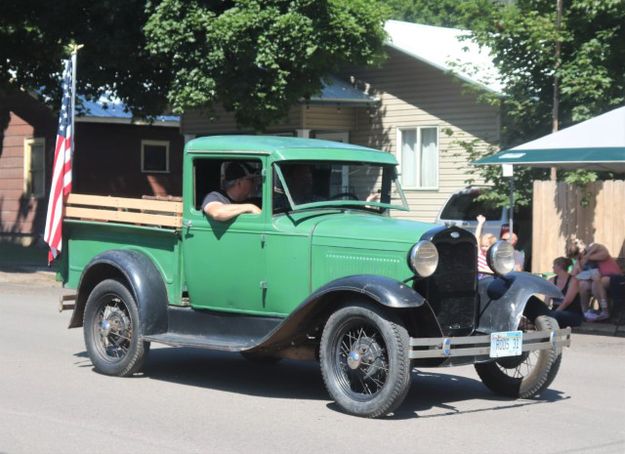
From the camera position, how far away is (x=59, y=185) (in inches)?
432

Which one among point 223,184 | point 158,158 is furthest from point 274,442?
point 158,158

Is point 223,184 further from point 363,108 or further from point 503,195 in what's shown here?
point 363,108

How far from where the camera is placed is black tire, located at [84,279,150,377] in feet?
31.2

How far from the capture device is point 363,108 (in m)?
26.1

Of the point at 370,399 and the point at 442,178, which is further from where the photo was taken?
the point at 442,178

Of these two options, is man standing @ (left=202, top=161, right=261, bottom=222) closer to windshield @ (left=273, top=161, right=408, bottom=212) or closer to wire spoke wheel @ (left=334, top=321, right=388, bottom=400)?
windshield @ (left=273, top=161, right=408, bottom=212)

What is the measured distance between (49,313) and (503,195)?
8.34 meters

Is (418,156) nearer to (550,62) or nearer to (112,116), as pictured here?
(550,62)

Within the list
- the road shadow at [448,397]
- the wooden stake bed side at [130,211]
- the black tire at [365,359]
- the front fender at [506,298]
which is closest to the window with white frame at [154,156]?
the wooden stake bed side at [130,211]

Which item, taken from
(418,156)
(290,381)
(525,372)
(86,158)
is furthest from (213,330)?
(86,158)

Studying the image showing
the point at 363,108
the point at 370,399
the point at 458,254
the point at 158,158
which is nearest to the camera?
the point at 370,399

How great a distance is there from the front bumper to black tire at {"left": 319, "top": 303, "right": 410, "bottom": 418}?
11 centimetres

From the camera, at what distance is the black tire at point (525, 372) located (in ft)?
28.5

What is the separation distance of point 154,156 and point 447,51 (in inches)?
442
